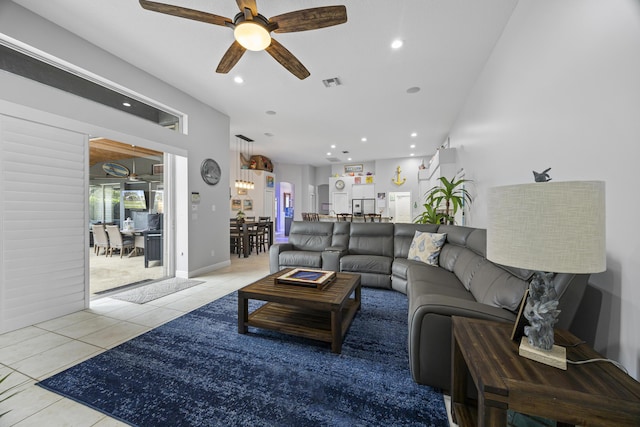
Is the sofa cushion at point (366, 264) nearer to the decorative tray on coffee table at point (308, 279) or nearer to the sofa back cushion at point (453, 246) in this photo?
the sofa back cushion at point (453, 246)

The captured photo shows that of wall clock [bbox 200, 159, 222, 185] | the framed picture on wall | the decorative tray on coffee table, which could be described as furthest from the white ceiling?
the framed picture on wall

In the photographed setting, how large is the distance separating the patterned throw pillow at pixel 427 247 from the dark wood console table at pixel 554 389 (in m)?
2.21

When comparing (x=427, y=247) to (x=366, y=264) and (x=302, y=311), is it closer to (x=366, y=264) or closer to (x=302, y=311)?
(x=366, y=264)

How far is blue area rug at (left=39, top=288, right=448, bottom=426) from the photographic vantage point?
1.38 meters

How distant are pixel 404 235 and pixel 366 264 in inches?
34.5

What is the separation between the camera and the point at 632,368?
1.07 metres

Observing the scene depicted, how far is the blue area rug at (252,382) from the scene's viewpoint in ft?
4.52

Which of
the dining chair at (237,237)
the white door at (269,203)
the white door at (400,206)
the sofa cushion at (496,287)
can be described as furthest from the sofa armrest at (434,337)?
the white door at (269,203)

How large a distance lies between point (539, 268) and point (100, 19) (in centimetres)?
403

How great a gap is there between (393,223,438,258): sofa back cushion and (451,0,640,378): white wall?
→ 156cm

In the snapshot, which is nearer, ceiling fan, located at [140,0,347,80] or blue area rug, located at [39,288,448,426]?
blue area rug, located at [39,288,448,426]

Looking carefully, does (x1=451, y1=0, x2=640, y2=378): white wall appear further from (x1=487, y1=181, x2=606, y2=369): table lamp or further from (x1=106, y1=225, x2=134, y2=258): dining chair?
(x1=106, y1=225, x2=134, y2=258): dining chair

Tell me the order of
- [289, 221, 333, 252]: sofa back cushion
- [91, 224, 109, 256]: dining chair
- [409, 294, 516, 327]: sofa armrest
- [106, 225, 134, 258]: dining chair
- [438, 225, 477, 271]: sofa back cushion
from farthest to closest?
1. [91, 224, 109, 256]: dining chair
2. [106, 225, 134, 258]: dining chair
3. [289, 221, 333, 252]: sofa back cushion
4. [438, 225, 477, 271]: sofa back cushion
5. [409, 294, 516, 327]: sofa armrest

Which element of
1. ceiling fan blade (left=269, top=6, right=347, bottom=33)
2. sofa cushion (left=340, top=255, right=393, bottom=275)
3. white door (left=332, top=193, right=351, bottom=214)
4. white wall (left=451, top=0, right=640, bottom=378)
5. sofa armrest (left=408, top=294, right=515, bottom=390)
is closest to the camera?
white wall (left=451, top=0, right=640, bottom=378)
